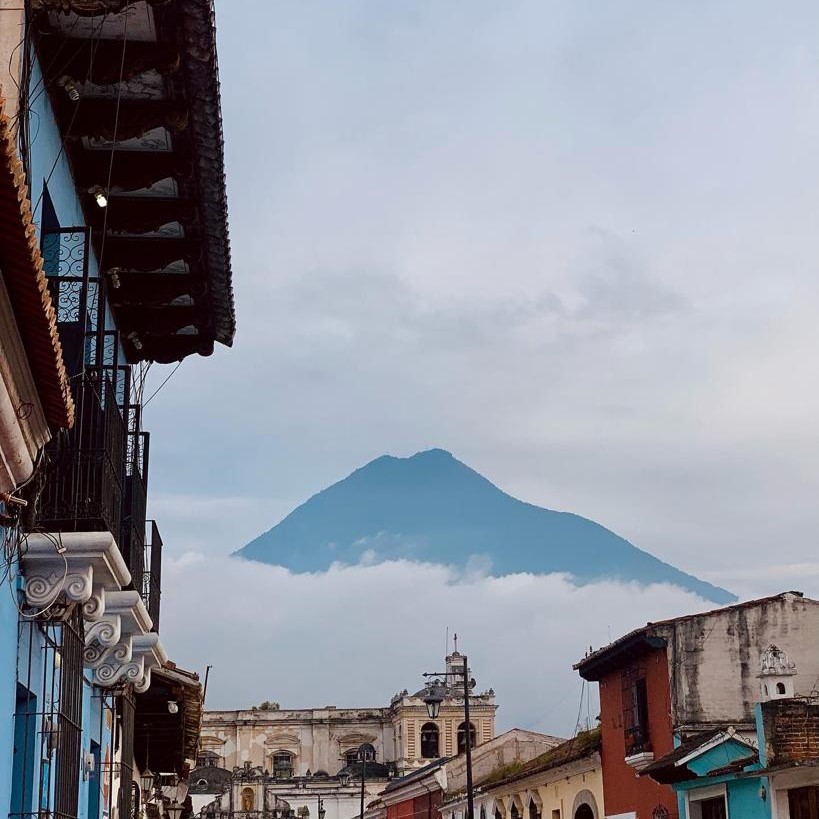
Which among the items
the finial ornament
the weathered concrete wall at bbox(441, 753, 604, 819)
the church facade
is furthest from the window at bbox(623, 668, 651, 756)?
the church facade

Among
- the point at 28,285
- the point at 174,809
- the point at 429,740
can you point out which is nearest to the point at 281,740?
the point at 429,740

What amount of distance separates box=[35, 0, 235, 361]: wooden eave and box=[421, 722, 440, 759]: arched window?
227 feet

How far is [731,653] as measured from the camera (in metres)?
25.0

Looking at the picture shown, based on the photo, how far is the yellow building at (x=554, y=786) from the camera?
2897 cm

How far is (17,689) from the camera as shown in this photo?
26.5ft

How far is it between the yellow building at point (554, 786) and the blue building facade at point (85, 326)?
18.7 meters

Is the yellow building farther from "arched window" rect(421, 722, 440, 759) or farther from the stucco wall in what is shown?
"arched window" rect(421, 722, 440, 759)

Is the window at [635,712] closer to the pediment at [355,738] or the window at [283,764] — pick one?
the pediment at [355,738]

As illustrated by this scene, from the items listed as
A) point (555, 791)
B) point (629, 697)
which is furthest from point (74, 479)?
point (555, 791)

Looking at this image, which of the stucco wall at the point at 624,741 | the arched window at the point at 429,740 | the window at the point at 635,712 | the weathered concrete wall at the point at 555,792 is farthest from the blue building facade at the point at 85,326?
the arched window at the point at 429,740

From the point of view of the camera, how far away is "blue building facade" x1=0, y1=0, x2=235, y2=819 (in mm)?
7156

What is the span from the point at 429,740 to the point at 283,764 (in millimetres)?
11521

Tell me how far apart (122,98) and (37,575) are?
3364 millimetres

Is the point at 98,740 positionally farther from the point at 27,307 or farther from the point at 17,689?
the point at 27,307
